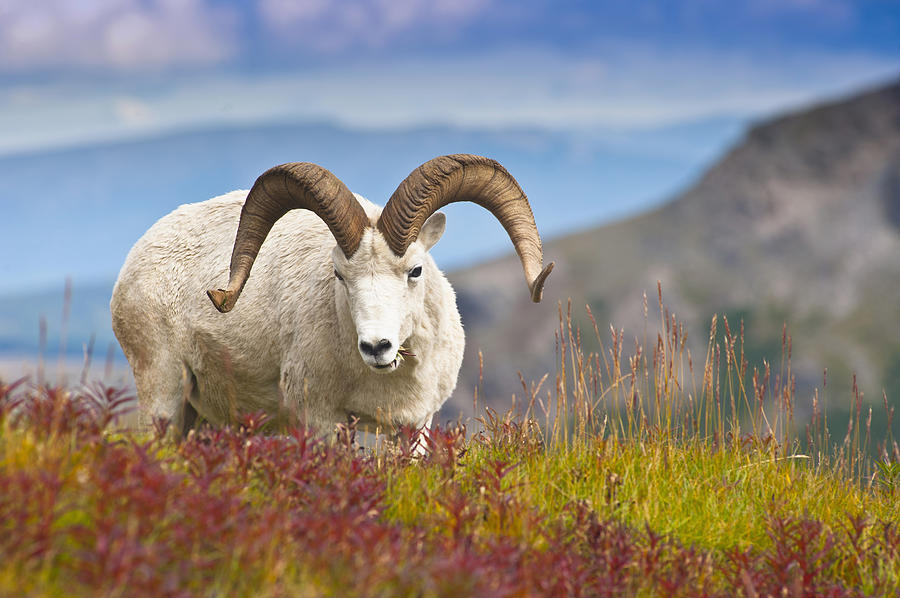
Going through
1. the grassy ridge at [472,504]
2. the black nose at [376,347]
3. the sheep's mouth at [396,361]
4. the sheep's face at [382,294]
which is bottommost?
the grassy ridge at [472,504]

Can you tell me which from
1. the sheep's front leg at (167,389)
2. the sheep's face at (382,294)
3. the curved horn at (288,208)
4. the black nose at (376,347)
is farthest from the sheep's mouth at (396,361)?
the sheep's front leg at (167,389)

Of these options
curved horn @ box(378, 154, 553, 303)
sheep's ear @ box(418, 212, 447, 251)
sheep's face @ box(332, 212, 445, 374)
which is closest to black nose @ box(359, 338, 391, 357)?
sheep's face @ box(332, 212, 445, 374)

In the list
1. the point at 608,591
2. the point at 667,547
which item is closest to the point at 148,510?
the point at 608,591

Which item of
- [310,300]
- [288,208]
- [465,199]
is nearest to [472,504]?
[310,300]

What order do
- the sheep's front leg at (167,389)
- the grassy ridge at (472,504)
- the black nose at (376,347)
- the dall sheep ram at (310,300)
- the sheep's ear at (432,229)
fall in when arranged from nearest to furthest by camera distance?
the grassy ridge at (472,504) < the black nose at (376,347) < the dall sheep ram at (310,300) < the sheep's ear at (432,229) < the sheep's front leg at (167,389)

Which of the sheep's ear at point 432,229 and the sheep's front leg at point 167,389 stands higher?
the sheep's ear at point 432,229

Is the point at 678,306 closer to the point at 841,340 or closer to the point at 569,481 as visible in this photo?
the point at 841,340

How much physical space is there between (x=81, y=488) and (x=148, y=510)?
0.36 metres

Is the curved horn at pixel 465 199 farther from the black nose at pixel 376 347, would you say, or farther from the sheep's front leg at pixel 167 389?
the sheep's front leg at pixel 167 389

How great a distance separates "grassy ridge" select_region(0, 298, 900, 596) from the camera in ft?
12.6

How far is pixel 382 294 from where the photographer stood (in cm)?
705

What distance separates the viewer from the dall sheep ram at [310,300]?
7.37 metres

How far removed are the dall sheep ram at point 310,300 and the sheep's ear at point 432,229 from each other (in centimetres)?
1

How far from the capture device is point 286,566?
396 centimetres
